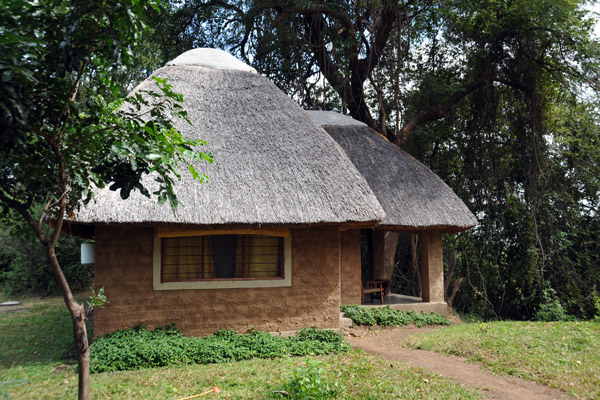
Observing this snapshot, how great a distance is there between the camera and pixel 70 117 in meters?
3.53

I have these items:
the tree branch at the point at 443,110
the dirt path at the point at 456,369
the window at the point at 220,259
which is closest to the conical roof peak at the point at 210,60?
the window at the point at 220,259

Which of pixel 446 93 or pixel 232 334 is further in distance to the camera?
pixel 446 93

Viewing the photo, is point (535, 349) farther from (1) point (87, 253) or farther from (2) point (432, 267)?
(1) point (87, 253)

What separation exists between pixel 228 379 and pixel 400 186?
639 centimetres

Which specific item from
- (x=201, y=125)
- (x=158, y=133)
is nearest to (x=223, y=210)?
(x=201, y=125)

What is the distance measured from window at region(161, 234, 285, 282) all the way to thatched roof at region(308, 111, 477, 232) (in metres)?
2.78

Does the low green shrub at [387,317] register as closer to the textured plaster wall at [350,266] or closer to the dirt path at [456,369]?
the textured plaster wall at [350,266]

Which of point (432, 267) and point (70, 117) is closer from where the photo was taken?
point (70, 117)

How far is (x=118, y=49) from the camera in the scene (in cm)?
336

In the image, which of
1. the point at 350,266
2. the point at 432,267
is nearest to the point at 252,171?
the point at 350,266

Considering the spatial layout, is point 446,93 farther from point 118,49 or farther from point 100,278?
point 118,49

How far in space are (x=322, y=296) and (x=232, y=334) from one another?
165 cm

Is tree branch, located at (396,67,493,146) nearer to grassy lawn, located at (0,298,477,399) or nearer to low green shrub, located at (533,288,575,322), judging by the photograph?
low green shrub, located at (533,288,575,322)

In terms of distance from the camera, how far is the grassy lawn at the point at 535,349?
17.9ft
